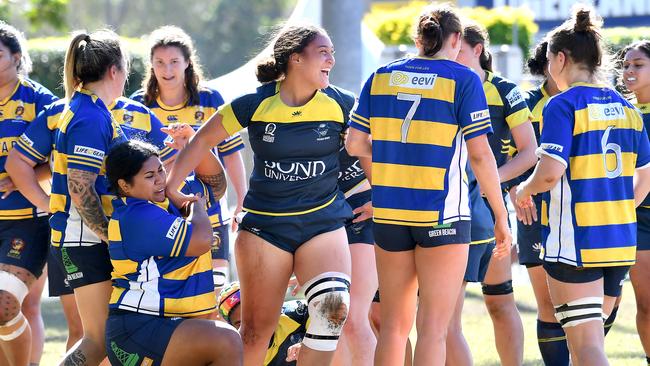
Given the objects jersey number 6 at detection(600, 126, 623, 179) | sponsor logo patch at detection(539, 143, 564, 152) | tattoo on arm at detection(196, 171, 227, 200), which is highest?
sponsor logo patch at detection(539, 143, 564, 152)

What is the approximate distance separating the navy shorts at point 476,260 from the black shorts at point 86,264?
6.13ft

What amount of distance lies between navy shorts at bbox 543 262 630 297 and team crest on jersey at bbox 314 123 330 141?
1.27 meters

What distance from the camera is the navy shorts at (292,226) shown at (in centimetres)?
588

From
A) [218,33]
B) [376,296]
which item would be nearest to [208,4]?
[218,33]

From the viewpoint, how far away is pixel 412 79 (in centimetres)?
552

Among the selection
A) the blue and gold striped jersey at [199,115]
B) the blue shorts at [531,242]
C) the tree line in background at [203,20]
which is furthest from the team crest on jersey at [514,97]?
the tree line in background at [203,20]

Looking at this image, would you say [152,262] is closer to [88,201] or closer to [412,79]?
[88,201]

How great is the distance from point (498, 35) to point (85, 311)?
1631 cm

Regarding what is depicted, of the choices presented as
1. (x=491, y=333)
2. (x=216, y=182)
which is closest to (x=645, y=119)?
(x=216, y=182)

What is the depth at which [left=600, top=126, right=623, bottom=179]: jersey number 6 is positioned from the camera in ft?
18.3

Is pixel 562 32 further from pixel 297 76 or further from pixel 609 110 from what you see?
pixel 297 76

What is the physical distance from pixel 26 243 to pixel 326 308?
2.01m

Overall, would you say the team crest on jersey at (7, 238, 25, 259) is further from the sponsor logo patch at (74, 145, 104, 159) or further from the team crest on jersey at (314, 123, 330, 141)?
the team crest on jersey at (314, 123, 330, 141)

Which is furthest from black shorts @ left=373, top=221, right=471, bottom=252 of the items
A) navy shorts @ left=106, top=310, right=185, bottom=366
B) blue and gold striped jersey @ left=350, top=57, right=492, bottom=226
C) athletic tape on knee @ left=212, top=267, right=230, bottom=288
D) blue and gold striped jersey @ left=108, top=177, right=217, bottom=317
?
athletic tape on knee @ left=212, top=267, right=230, bottom=288
